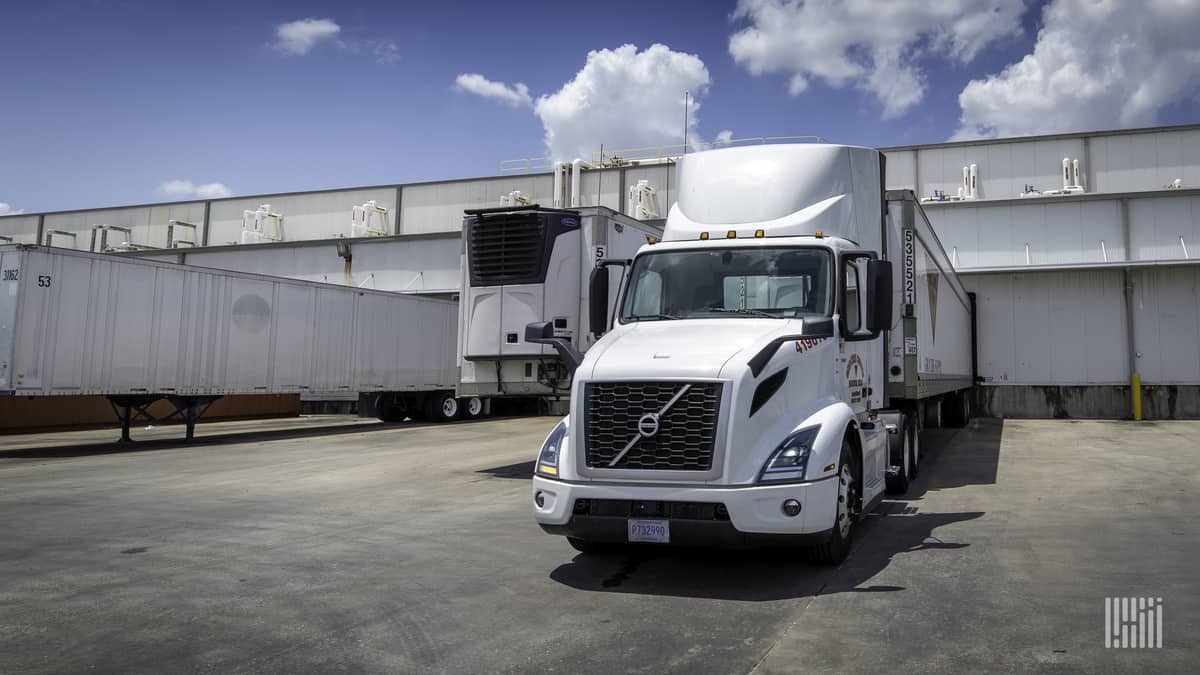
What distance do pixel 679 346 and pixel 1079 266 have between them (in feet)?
76.7

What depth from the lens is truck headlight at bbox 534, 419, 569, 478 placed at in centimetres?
636

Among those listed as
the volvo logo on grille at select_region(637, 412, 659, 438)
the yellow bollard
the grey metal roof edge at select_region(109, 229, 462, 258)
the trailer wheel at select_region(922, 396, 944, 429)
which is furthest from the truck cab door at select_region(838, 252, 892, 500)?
the grey metal roof edge at select_region(109, 229, 462, 258)

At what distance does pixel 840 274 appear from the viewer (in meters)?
7.34

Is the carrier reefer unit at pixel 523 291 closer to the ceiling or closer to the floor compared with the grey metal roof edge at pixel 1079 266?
closer to the floor

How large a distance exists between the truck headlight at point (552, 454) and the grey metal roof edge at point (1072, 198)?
20.7 m

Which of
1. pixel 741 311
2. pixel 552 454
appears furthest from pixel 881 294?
pixel 552 454

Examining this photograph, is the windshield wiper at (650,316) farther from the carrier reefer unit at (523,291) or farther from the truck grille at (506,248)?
the truck grille at (506,248)

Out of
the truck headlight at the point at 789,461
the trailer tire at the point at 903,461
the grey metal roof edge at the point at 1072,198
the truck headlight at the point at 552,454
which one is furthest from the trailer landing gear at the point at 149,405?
the grey metal roof edge at the point at 1072,198

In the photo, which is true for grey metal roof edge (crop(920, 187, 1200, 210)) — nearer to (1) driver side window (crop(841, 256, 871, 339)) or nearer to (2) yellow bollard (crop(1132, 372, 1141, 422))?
(2) yellow bollard (crop(1132, 372, 1141, 422))

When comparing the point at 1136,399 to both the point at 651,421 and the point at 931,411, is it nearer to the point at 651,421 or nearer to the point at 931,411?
the point at 931,411

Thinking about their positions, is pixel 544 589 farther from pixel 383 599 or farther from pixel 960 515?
pixel 960 515

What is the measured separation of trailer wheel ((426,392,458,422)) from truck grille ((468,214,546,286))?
14.9m

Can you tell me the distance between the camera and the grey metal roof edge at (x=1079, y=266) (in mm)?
24205

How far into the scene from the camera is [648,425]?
598 centimetres
